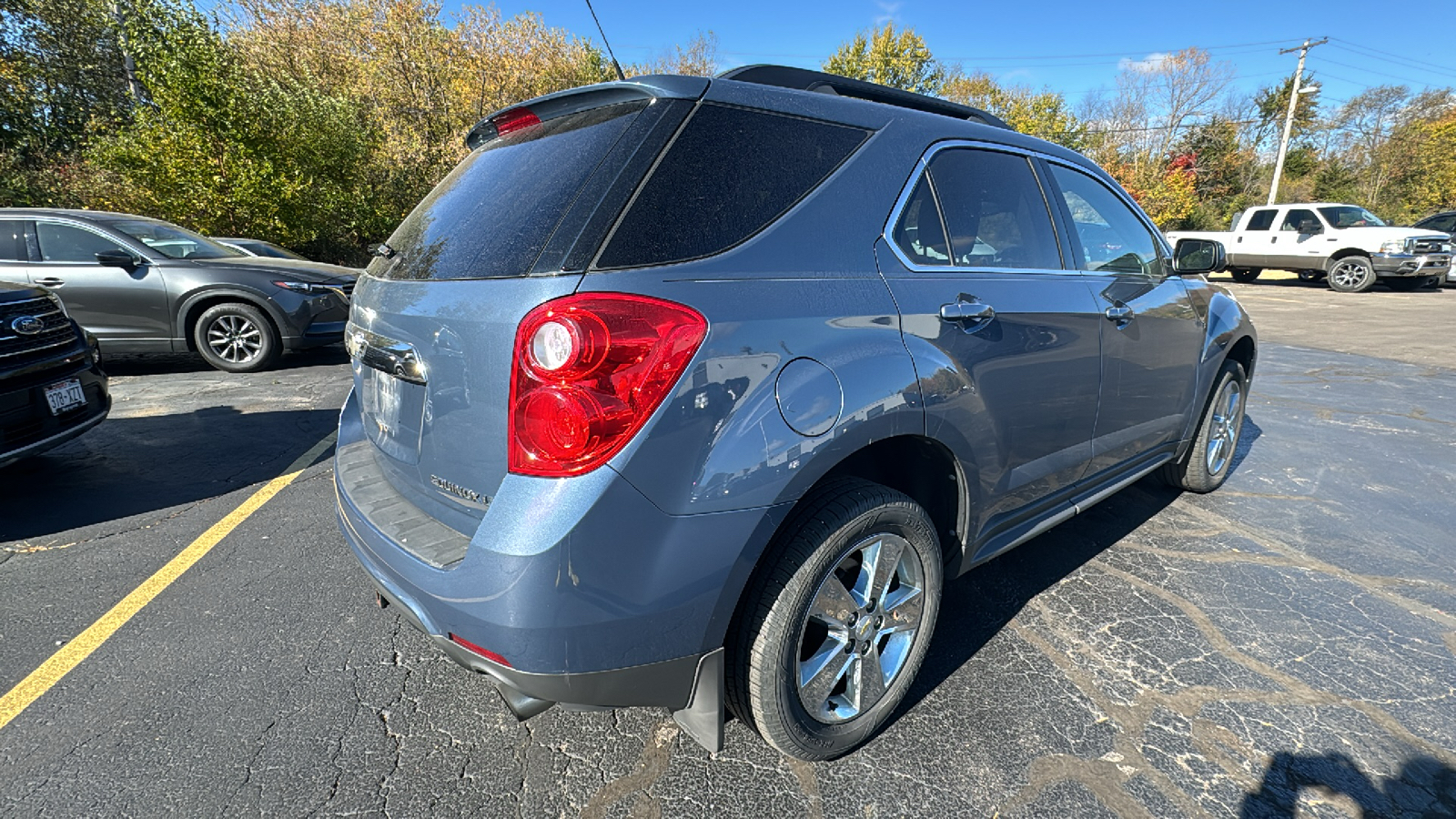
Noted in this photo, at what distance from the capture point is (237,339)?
6758 mm

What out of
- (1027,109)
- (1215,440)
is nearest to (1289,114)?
(1027,109)

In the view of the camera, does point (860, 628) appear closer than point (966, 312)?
Yes

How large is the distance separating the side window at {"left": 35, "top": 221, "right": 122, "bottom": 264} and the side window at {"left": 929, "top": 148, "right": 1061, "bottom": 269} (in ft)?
26.0

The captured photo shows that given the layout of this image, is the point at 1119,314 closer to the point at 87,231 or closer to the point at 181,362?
the point at 87,231

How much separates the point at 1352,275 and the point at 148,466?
23074 mm

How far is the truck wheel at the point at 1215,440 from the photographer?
3711 mm

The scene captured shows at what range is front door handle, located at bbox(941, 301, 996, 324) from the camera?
1949 millimetres

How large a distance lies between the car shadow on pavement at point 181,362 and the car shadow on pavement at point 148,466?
1869 millimetres

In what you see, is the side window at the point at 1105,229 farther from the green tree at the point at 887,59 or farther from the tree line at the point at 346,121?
the green tree at the point at 887,59

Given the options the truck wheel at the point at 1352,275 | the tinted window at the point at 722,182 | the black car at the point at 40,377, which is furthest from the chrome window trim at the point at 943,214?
the truck wheel at the point at 1352,275

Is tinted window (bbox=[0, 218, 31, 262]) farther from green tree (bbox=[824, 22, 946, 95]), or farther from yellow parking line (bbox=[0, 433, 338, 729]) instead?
green tree (bbox=[824, 22, 946, 95])

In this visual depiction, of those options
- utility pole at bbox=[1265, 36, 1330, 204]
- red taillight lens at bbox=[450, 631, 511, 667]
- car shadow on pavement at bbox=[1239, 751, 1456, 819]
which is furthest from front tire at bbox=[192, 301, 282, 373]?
utility pole at bbox=[1265, 36, 1330, 204]

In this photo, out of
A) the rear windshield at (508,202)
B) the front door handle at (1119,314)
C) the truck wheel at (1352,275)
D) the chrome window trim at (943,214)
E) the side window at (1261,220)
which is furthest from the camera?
the side window at (1261,220)

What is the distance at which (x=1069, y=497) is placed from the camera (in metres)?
2.66
